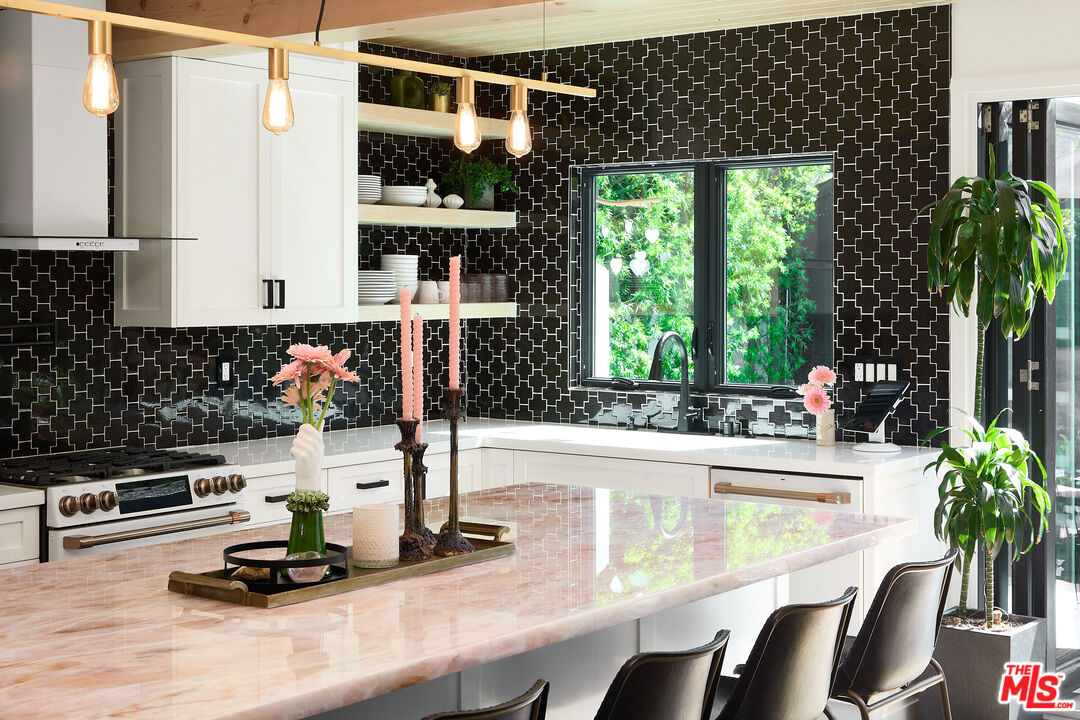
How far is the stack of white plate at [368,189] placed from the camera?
18.7 feet

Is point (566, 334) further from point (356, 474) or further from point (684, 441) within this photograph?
point (356, 474)

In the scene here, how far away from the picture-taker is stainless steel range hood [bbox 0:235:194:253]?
4309 mm

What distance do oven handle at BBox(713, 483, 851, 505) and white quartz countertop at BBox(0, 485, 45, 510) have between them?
2.53m

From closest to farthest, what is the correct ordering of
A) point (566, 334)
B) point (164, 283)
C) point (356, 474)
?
point (164, 283) → point (356, 474) → point (566, 334)

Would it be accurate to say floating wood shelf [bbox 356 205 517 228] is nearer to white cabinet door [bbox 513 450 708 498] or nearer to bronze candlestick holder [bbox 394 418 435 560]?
white cabinet door [bbox 513 450 708 498]

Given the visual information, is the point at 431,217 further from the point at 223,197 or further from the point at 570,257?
the point at 223,197

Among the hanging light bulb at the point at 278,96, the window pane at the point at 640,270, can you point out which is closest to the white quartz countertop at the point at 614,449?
the window pane at the point at 640,270

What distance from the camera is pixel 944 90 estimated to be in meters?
5.13

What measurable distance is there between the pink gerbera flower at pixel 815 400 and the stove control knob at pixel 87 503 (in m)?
2.83

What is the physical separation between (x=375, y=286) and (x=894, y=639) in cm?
341

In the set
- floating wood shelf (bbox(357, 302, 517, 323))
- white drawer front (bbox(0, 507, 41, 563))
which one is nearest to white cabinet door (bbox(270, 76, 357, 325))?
floating wood shelf (bbox(357, 302, 517, 323))

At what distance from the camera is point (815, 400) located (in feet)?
17.0

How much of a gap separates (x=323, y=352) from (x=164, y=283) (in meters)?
2.47

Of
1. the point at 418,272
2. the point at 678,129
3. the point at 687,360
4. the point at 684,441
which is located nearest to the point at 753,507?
the point at 684,441
